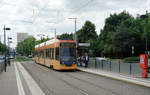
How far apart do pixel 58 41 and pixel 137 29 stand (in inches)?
1690

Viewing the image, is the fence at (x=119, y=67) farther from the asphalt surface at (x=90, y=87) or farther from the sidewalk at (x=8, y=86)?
the sidewalk at (x=8, y=86)

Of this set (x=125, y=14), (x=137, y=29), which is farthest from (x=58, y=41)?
(x=125, y=14)

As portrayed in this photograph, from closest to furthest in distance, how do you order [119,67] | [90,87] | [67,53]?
[90,87] < [119,67] < [67,53]

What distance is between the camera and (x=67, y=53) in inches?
1086

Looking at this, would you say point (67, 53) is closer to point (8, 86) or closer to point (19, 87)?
point (8, 86)

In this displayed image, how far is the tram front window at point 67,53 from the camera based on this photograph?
89.3 ft

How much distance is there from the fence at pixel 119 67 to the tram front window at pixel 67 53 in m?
3.30

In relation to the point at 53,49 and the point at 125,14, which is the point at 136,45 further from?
the point at 53,49

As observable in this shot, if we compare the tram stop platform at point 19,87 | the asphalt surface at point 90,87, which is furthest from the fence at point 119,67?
the tram stop platform at point 19,87

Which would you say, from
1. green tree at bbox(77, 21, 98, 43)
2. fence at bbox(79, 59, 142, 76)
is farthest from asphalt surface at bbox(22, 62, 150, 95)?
green tree at bbox(77, 21, 98, 43)

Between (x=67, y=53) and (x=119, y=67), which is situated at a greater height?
(x=67, y=53)

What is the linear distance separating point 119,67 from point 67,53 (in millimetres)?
6424

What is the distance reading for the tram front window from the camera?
27208 millimetres

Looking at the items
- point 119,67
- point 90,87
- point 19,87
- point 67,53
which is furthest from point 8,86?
point 67,53
